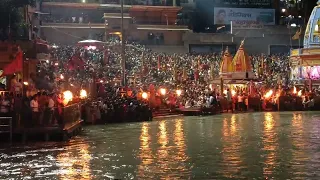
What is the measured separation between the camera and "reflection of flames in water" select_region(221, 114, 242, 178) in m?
14.3

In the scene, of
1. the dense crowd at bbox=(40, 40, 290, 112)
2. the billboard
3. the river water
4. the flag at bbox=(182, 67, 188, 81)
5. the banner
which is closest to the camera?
the river water

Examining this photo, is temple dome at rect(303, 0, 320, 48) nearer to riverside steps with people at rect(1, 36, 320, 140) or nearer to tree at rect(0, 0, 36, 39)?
riverside steps with people at rect(1, 36, 320, 140)

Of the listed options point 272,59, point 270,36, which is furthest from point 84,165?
point 270,36

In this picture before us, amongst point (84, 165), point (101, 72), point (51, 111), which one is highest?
point (101, 72)

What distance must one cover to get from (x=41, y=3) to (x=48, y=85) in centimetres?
2613

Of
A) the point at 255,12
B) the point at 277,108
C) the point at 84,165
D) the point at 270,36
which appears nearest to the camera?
the point at 84,165

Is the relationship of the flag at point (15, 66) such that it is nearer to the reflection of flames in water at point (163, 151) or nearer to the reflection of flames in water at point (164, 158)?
the reflection of flames in water at point (164, 158)

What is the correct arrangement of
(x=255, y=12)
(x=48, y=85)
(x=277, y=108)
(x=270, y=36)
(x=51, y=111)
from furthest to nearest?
(x=255, y=12) < (x=270, y=36) < (x=277, y=108) < (x=48, y=85) < (x=51, y=111)

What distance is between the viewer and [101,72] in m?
38.5

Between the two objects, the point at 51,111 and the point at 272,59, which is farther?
the point at 272,59

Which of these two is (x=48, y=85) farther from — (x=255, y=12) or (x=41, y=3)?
(x=255, y=12)

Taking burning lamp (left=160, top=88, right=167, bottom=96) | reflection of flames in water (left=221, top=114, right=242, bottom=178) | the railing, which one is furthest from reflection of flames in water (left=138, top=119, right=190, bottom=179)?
burning lamp (left=160, top=88, right=167, bottom=96)

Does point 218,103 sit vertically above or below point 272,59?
below

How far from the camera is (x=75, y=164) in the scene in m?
15.5
